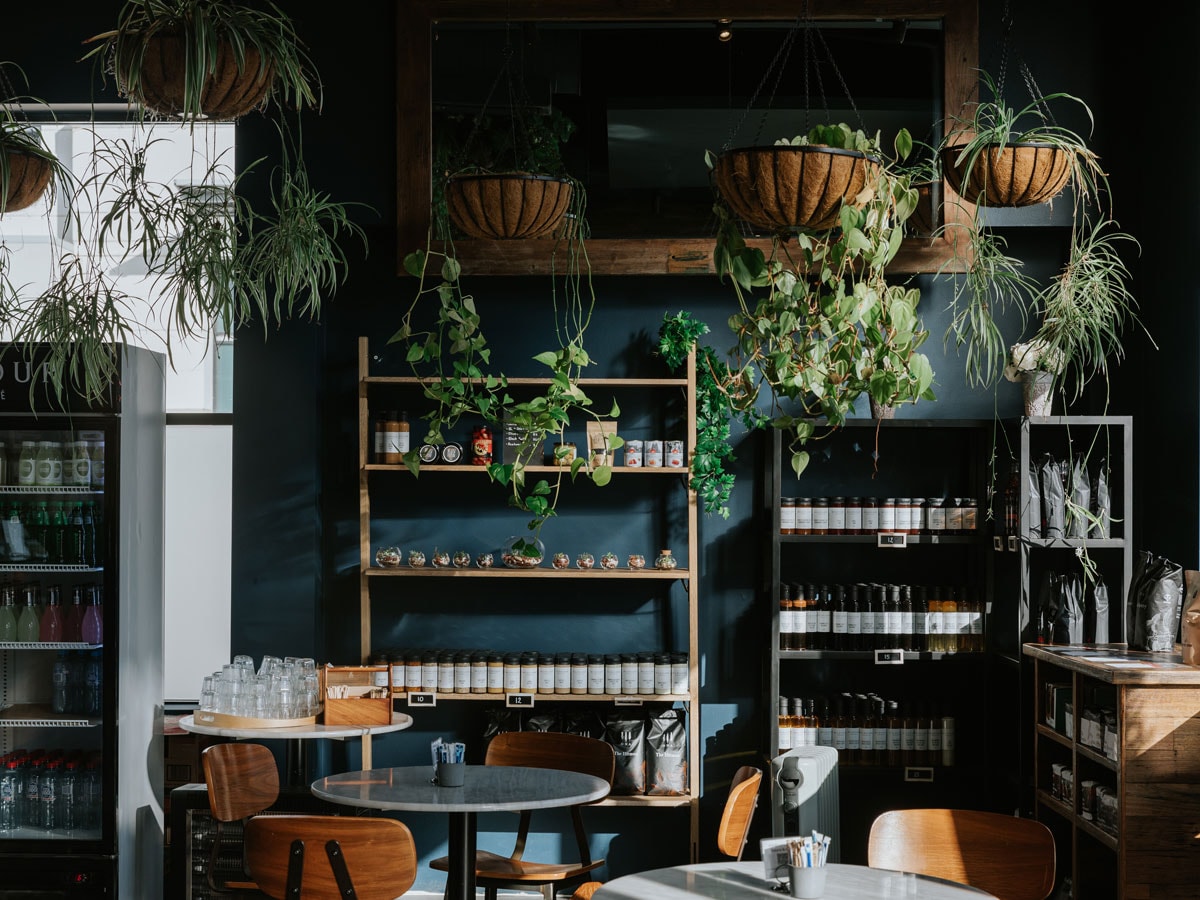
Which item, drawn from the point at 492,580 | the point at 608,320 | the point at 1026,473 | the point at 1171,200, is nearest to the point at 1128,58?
the point at 1171,200

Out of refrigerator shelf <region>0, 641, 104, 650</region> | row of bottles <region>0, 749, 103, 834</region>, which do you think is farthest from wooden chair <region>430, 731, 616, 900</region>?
refrigerator shelf <region>0, 641, 104, 650</region>

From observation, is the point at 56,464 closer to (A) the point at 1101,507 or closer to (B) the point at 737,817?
(B) the point at 737,817

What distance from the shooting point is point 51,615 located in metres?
4.64

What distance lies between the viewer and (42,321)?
3.65 m

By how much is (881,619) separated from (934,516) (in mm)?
481

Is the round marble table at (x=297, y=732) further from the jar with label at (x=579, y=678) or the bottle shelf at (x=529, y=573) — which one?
the jar with label at (x=579, y=678)

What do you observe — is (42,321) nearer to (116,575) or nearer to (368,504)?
(116,575)

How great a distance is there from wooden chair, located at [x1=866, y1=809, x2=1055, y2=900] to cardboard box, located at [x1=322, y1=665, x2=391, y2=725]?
2.05 meters

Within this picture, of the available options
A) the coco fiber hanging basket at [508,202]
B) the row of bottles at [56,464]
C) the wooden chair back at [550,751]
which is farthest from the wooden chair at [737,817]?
the row of bottles at [56,464]

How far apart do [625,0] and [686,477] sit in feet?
6.65

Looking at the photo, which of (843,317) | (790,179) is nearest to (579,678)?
(843,317)

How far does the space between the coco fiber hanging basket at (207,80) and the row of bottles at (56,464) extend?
2088mm

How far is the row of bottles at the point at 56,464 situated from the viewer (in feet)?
15.1

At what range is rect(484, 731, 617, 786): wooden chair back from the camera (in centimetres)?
445
